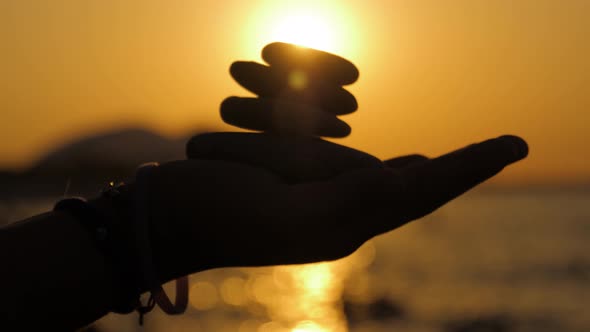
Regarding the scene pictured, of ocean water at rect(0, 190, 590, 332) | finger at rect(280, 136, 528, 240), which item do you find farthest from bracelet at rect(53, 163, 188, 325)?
ocean water at rect(0, 190, 590, 332)

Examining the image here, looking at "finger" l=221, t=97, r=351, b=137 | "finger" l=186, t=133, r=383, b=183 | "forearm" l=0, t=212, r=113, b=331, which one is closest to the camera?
"forearm" l=0, t=212, r=113, b=331

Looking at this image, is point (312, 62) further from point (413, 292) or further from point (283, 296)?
point (283, 296)

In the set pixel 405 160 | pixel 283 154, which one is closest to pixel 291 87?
pixel 283 154

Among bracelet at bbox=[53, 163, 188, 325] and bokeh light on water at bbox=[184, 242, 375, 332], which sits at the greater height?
bracelet at bbox=[53, 163, 188, 325]

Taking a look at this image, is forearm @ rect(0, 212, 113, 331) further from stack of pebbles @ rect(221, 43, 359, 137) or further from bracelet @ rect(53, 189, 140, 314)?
stack of pebbles @ rect(221, 43, 359, 137)

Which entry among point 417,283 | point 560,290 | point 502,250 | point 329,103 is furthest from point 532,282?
point 329,103

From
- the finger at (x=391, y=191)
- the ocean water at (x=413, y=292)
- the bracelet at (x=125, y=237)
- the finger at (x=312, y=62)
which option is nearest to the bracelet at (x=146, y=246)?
the bracelet at (x=125, y=237)

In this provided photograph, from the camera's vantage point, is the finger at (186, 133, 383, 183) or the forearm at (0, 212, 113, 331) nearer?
the forearm at (0, 212, 113, 331)
